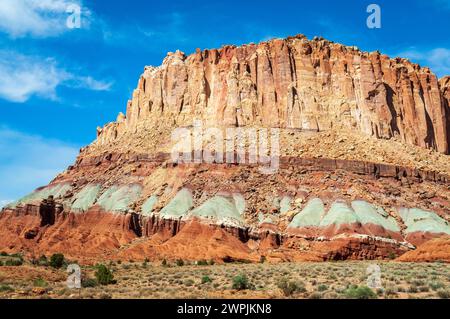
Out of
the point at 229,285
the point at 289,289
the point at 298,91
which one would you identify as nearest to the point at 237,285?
the point at 229,285

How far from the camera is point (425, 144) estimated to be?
324ft

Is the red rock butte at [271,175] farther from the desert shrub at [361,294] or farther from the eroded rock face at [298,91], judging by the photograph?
the desert shrub at [361,294]

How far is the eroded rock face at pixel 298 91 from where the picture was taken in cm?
9150

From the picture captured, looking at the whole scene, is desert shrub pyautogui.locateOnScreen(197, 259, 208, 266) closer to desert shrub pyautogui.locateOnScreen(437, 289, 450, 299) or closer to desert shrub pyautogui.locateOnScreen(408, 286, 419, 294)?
desert shrub pyautogui.locateOnScreen(408, 286, 419, 294)

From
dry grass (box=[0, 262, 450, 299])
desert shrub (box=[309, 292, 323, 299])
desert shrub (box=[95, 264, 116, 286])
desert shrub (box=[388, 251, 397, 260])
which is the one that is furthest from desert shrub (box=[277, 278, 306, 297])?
desert shrub (box=[388, 251, 397, 260])

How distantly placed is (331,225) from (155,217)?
23261 millimetres

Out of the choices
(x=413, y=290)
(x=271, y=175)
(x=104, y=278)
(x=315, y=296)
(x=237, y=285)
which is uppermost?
(x=271, y=175)

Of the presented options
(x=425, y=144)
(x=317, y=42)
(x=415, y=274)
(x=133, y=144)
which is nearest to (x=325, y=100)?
(x=317, y=42)

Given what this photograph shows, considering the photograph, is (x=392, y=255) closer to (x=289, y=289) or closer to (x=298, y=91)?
(x=289, y=289)

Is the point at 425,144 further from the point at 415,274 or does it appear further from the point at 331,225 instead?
the point at 415,274

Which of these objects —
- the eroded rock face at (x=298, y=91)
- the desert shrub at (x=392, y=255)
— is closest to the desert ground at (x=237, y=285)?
the desert shrub at (x=392, y=255)

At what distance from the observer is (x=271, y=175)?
253 ft

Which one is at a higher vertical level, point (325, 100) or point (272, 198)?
point (325, 100)

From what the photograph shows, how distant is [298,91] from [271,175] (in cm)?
2252
